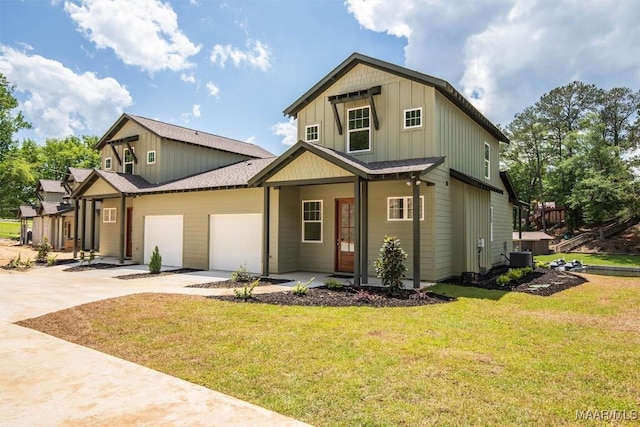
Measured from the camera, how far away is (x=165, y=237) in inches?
615

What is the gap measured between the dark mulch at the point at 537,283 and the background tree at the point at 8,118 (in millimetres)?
40242

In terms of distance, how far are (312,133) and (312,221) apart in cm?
313

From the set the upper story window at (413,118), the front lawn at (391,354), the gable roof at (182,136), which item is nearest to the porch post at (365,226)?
the upper story window at (413,118)

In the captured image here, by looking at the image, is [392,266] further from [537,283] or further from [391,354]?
[537,283]

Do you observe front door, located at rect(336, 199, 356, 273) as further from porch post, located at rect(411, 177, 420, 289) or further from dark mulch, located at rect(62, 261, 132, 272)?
dark mulch, located at rect(62, 261, 132, 272)

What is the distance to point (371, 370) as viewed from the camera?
161 inches

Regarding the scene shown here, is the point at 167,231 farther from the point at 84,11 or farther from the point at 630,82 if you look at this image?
the point at 630,82

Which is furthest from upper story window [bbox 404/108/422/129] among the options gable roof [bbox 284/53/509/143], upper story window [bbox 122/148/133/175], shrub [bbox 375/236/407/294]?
upper story window [bbox 122/148/133/175]

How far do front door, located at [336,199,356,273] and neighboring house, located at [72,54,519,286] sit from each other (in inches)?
1.3

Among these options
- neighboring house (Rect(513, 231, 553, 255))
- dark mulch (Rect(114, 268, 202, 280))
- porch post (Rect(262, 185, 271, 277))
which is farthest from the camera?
neighboring house (Rect(513, 231, 553, 255))

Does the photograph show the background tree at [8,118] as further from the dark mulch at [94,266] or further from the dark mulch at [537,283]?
the dark mulch at [537,283]

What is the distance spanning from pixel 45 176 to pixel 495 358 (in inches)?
1980

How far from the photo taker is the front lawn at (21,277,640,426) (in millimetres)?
3275

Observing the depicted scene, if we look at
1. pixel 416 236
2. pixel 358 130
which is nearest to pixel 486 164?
pixel 358 130
